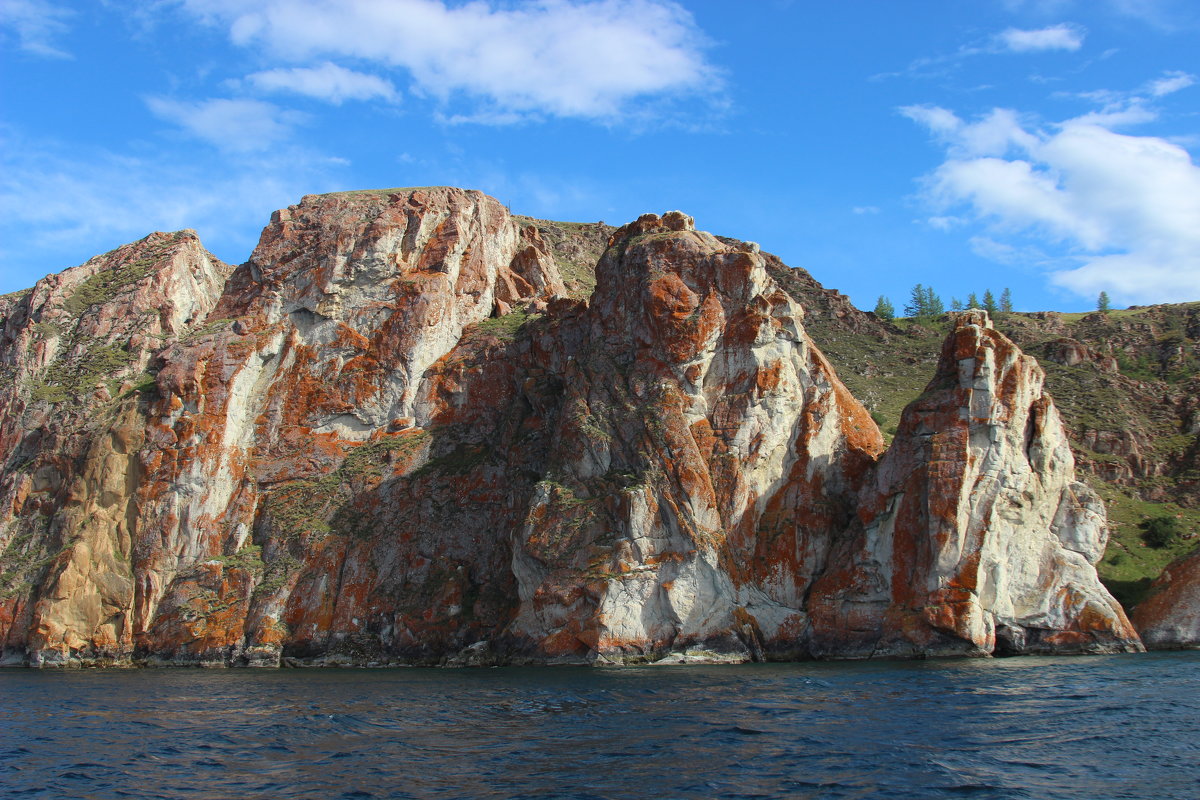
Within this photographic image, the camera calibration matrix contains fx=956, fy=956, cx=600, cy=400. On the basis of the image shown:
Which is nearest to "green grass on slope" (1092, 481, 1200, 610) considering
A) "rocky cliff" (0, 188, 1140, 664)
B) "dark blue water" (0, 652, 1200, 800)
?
"rocky cliff" (0, 188, 1140, 664)

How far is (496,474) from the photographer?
7694 cm

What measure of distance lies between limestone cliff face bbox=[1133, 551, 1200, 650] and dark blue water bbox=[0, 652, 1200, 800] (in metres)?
11.3

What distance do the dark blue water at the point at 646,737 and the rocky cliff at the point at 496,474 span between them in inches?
383

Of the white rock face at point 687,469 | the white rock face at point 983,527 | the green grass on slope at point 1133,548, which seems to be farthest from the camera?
the green grass on slope at point 1133,548

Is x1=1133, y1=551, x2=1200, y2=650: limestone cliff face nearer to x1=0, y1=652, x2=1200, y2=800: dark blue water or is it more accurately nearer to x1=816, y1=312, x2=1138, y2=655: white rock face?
x1=816, y1=312, x2=1138, y2=655: white rock face

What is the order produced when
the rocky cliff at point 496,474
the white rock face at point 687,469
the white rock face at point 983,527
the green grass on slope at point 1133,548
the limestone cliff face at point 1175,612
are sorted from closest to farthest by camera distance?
the white rock face at point 983,527
the rocky cliff at point 496,474
the limestone cliff face at point 1175,612
the white rock face at point 687,469
the green grass on slope at point 1133,548

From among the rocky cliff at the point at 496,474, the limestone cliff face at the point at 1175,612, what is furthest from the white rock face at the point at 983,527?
the limestone cliff face at the point at 1175,612

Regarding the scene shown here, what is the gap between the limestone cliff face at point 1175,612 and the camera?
59.4m

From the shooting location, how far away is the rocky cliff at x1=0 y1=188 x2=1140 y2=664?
59125 mm

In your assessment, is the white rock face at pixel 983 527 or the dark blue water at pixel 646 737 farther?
the white rock face at pixel 983 527

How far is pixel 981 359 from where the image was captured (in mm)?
59875

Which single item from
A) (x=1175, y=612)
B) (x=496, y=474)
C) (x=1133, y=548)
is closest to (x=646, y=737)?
(x=1175, y=612)

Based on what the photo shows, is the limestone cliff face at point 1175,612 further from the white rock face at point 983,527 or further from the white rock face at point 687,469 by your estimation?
the white rock face at point 687,469

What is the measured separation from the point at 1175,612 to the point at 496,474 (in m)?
48.1
